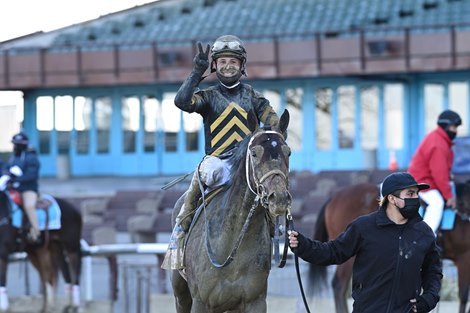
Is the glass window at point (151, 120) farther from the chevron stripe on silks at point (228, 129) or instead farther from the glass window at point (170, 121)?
the chevron stripe on silks at point (228, 129)

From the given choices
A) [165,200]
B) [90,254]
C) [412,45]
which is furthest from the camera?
[412,45]

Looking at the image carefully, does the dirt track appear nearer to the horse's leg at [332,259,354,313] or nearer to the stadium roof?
the horse's leg at [332,259,354,313]

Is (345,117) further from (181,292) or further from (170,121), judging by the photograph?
(181,292)

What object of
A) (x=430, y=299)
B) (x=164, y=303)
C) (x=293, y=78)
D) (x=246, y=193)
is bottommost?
(x=164, y=303)

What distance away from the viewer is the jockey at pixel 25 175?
1950 centimetres

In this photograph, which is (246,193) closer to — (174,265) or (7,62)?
(174,265)

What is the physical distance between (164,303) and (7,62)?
83.7 feet

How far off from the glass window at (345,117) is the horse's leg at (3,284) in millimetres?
20964

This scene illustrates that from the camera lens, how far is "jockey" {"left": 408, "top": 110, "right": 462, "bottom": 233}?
1442 centimetres

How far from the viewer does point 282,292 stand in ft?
50.8

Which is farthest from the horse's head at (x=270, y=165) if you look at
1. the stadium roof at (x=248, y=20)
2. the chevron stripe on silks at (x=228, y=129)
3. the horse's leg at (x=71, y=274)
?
the stadium roof at (x=248, y=20)

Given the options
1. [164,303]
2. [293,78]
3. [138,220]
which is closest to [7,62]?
[293,78]

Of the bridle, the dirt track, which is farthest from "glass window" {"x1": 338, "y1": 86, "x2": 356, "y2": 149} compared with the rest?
the bridle

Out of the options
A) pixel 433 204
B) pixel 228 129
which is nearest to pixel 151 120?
pixel 433 204
